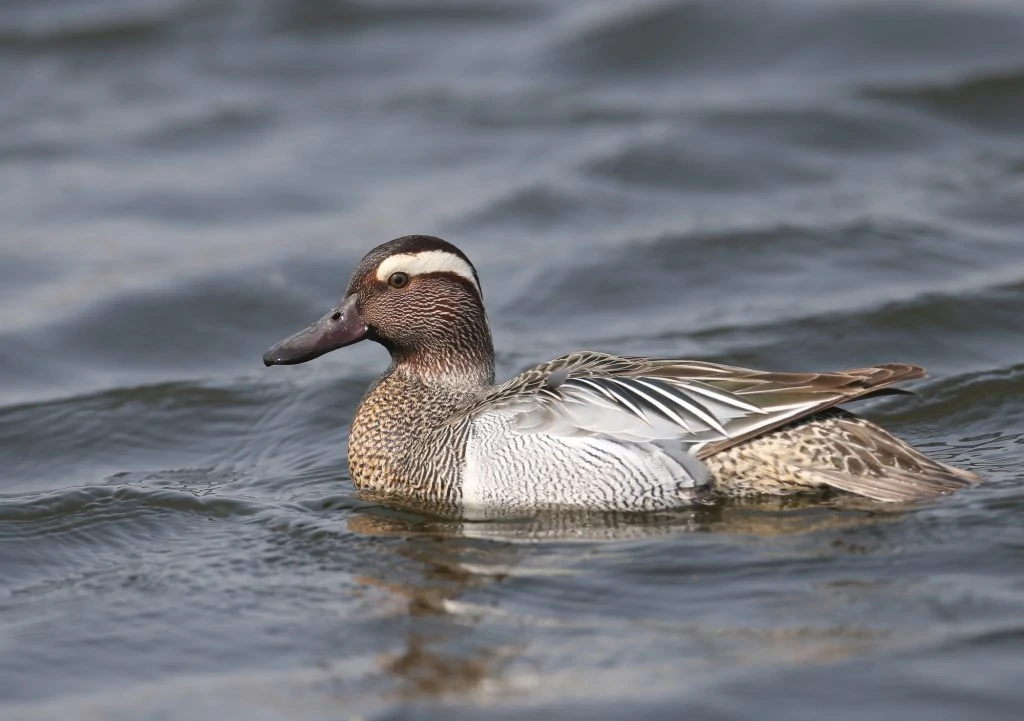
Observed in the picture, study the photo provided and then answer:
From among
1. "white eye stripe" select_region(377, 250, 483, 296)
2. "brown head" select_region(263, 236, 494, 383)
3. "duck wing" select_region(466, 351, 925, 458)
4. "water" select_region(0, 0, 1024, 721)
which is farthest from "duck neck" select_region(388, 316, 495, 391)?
"water" select_region(0, 0, 1024, 721)

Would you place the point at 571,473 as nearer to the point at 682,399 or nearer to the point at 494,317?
the point at 682,399

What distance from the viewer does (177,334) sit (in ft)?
36.6

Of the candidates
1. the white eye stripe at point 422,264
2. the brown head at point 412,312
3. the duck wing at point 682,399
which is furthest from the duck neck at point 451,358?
Answer: the duck wing at point 682,399

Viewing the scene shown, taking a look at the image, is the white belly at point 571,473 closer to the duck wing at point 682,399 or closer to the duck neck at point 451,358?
the duck wing at point 682,399

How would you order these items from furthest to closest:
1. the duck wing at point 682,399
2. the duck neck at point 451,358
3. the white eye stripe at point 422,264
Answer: the duck neck at point 451,358
the white eye stripe at point 422,264
the duck wing at point 682,399

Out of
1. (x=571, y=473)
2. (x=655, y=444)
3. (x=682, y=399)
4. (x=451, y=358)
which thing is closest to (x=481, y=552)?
(x=571, y=473)

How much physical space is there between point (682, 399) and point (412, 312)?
1.54 meters

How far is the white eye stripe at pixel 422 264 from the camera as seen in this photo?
25.7 ft

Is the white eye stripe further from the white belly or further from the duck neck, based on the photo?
the white belly

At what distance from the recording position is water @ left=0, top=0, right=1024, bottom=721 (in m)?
5.88

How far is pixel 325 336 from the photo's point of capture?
7.89m

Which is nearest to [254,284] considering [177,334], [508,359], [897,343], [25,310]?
[177,334]

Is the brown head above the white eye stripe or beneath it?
beneath

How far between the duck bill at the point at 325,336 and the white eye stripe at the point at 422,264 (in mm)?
218
